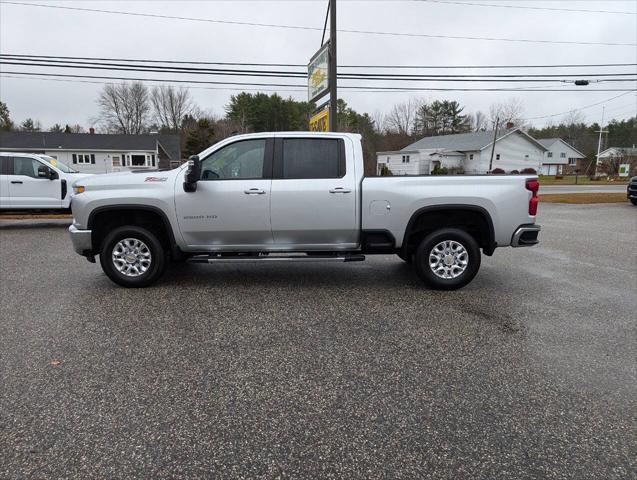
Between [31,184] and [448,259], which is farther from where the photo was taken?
[31,184]

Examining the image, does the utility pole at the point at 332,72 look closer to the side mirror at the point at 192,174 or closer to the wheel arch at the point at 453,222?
the wheel arch at the point at 453,222

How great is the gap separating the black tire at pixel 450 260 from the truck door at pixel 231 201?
204 centimetres

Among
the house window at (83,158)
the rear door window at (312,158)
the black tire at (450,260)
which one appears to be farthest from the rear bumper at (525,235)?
the house window at (83,158)

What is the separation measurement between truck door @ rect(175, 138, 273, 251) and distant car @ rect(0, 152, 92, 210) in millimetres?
7501

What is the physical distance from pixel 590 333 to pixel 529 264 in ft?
11.2

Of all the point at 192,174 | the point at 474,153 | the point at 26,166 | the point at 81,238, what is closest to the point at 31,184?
the point at 26,166

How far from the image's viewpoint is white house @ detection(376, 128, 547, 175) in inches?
2157

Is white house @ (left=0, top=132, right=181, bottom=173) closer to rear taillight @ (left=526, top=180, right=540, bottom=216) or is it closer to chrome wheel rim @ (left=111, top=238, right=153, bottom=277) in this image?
chrome wheel rim @ (left=111, top=238, right=153, bottom=277)

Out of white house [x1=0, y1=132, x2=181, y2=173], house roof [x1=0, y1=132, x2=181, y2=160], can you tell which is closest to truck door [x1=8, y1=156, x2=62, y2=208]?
white house [x1=0, y1=132, x2=181, y2=173]

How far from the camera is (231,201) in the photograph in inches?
226

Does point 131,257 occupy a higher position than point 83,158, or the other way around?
point 83,158

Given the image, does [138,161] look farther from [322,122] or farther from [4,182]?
[4,182]

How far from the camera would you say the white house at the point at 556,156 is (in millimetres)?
70062

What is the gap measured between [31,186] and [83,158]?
3879 cm
